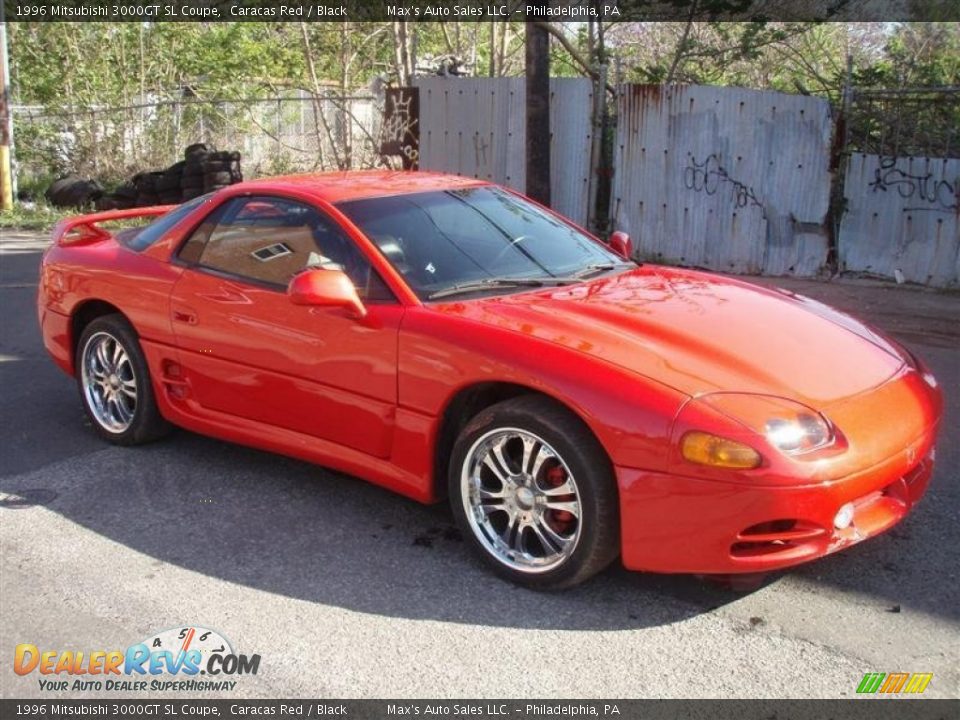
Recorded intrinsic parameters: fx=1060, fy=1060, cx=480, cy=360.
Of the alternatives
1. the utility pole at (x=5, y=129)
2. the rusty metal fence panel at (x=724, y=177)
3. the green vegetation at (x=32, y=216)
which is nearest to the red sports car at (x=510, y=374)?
the rusty metal fence panel at (x=724, y=177)

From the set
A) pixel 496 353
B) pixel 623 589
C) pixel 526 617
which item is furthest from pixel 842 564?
pixel 496 353

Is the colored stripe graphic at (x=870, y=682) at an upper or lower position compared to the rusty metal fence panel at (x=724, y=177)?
lower

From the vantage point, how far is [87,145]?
21.4 metres

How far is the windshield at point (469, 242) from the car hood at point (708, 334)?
0.23 meters

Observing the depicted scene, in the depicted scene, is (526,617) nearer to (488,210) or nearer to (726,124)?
(488,210)

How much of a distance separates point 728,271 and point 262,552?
8.30 meters

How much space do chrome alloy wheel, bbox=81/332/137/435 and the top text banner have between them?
7661 millimetres

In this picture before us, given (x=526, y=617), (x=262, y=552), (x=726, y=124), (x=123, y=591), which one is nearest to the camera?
(x=526, y=617)

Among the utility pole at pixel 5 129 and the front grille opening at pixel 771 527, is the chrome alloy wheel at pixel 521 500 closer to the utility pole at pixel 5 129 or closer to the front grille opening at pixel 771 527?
the front grille opening at pixel 771 527

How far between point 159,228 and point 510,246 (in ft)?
6.50

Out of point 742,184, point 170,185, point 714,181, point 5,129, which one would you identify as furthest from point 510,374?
point 5,129

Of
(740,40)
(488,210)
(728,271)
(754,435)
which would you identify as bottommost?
(728,271)

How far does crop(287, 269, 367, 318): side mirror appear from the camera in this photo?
4277mm

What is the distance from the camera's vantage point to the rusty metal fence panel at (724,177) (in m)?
11.0
